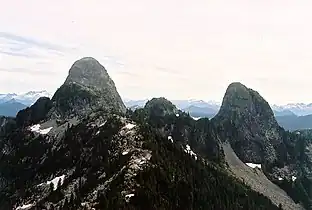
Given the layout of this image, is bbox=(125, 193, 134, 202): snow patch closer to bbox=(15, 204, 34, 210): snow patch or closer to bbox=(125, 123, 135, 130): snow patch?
bbox=(15, 204, 34, 210): snow patch

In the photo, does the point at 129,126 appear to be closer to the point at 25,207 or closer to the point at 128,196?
the point at 25,207

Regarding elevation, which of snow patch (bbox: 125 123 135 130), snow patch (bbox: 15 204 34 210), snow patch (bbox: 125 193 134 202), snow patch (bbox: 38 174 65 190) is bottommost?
snow patch (bbox: 15 204 34 210)

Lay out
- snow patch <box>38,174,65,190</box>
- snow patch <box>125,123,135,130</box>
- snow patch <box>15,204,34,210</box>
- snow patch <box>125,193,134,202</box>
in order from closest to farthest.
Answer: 1. snow patch <box>125,193,134,202</box>
2. snow patch <box>15,204,34,210</box>
3. snow patch <box>38,174,65,190</box>
4. snow patch <box>125,123,135,130</box>

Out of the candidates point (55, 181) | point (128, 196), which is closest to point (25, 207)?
point (55, 181)

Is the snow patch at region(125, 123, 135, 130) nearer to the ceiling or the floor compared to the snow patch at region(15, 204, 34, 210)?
nearer to the ceiling

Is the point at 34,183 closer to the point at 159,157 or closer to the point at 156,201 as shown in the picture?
the point at 159,157

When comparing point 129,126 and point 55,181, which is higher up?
point 129,126

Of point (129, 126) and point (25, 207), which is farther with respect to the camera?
point (129, 126)

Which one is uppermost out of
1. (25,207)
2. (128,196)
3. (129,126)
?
(129,126)

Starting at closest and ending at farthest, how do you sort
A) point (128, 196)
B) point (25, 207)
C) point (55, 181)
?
point (128, 196) → point (25, 207) → point (55, 181)

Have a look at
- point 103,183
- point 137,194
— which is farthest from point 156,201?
point 103,183

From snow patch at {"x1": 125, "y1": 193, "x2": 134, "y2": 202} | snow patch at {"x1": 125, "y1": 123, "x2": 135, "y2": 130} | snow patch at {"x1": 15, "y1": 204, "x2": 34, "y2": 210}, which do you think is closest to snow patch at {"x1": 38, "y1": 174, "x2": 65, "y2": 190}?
snow patch at {"x1": 15, "y1": 204, "x2": 34, "y2": 210}

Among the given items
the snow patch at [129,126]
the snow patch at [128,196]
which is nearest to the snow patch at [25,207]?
the snow patch at [128,196]
